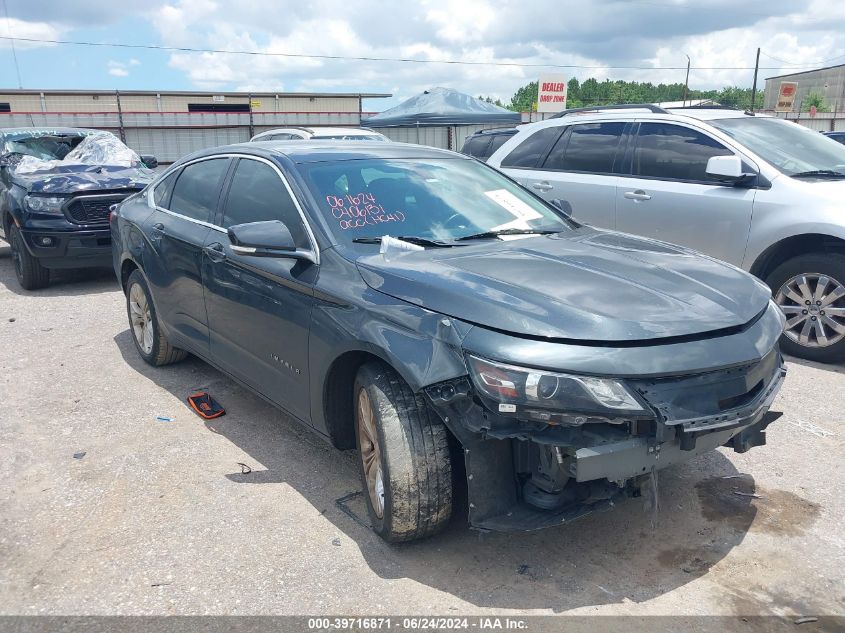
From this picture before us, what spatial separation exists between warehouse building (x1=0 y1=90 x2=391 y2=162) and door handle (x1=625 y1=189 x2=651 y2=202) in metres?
16.8

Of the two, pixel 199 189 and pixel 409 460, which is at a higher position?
pixel 199 189

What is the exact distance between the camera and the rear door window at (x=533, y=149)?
290 inches

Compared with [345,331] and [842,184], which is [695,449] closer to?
[345,331]

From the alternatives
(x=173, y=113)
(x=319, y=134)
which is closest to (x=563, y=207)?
(x=319, y=134)

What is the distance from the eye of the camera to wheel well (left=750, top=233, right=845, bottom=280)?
539 centimetres

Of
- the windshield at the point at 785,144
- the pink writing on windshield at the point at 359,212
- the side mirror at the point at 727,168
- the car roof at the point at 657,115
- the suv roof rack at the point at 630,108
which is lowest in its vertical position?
the pink writing on windshield at the point at 359,212

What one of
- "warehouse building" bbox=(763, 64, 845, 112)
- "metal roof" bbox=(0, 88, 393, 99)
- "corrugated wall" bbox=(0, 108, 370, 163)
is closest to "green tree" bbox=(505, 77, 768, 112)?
"warehouse building" bbox=(763, 64, 845, 112)

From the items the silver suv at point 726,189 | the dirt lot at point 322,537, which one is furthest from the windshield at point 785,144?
the dirt lot at point 322,537

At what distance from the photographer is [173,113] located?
23.6m

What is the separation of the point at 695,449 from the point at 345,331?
4.85 feet

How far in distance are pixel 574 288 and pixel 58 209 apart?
22.9 feet

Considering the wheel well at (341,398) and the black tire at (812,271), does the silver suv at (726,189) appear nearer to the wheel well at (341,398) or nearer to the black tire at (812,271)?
the black tire at (812,271)

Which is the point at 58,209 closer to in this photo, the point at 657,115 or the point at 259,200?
the point at 259,200

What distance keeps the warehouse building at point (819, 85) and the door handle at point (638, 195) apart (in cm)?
7014
